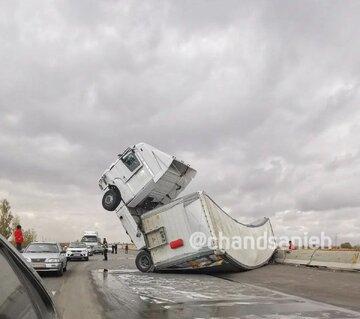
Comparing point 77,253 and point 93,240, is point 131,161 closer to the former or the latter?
point 77,253

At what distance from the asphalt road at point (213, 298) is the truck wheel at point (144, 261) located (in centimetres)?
357

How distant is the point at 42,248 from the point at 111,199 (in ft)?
10.7

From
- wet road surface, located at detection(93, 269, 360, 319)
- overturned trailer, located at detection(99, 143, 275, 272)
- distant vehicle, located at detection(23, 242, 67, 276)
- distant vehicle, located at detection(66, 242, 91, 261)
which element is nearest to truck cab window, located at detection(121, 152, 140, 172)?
overturned trailer, located at detection(99, 143, 275, 272)

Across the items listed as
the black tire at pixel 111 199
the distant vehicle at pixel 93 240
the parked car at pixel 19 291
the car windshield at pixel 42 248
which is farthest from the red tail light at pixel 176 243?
the distant vehicle at pixel 93 240

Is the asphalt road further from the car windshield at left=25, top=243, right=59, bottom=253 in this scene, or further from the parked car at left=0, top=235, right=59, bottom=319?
the parked car at left=0, top=235, right=59, bottom=319

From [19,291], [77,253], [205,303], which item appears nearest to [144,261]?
[205,303]

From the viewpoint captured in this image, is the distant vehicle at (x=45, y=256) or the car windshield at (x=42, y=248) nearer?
the distant vehicle at (x=45, y=256)

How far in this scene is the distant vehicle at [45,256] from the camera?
18250 millimetres

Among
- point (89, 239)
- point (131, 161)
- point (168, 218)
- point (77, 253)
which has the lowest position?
point (168, 218)

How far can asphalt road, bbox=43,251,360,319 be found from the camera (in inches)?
372

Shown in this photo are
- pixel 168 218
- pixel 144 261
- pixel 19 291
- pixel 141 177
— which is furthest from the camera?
pixel 144 261

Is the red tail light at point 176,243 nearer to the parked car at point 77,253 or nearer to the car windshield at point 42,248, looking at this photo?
the car windshield at point 42,248

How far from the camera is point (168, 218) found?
19.4 m

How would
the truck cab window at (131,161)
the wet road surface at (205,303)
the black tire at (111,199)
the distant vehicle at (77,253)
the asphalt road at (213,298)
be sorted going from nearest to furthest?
the wet road surface at (205,303)
the asphalt road at (213,298)
the truck cab window at (131,161)
the black tire at (111,199)
the distant vehicle at (77,253)
